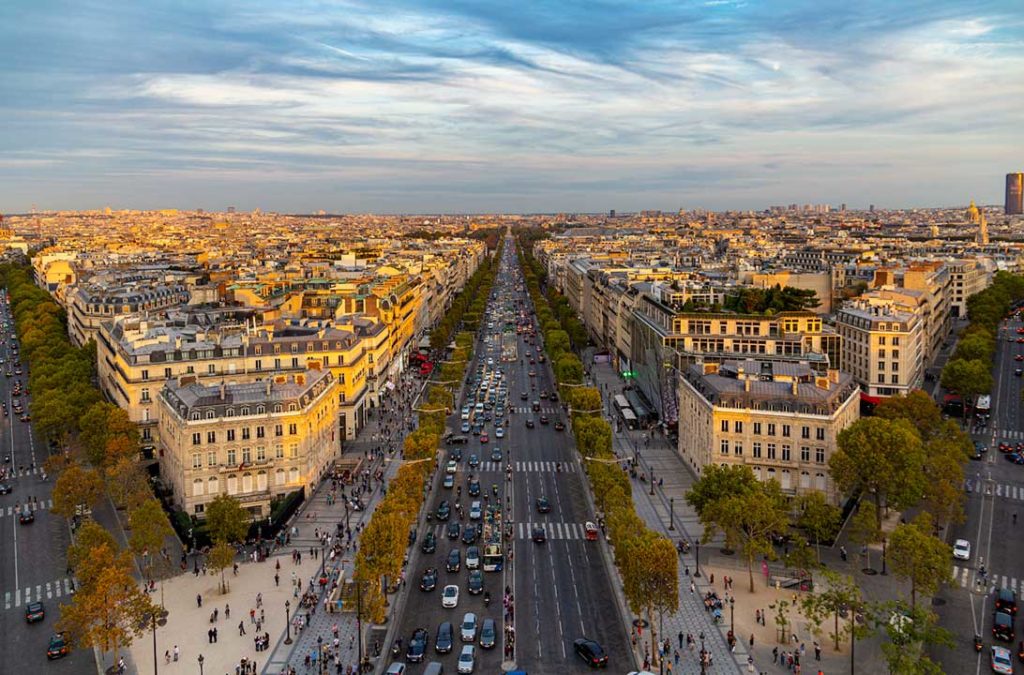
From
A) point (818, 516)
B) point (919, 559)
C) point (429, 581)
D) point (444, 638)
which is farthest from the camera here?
point (818, 516)

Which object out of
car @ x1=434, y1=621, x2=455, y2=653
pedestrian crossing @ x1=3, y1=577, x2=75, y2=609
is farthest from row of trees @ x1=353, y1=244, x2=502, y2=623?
pedestrian crossing @ x1=3, y1=577, x2=75, y2=609

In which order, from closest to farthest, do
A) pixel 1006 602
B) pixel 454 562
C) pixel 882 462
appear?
pixel 1006 602, pixel 454 562, pixel 882 462

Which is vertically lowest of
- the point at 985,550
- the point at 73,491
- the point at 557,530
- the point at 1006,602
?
the point at 985,550

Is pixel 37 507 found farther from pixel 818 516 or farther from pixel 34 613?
pixel 818 516

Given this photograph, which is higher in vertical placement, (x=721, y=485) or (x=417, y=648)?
(x=721, y=485)

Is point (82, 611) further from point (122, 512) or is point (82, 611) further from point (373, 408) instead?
point (373, 408)

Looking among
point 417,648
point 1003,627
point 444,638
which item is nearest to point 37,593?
point 417,648

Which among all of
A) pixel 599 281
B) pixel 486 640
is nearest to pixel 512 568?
pixel 486 640

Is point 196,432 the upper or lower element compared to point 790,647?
upper
